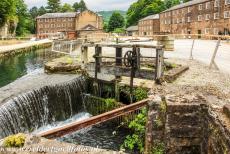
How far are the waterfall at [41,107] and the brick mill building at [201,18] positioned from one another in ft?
121

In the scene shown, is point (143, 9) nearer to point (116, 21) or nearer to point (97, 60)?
point (116, 21)

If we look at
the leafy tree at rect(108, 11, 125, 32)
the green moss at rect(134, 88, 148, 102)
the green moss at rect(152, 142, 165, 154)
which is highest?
the leafy tree at rect(108, 11, 125, 32)

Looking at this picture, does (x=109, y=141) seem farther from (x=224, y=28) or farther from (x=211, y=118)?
(x=224, y=28)

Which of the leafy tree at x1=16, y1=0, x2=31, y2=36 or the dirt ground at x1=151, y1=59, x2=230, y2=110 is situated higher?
the leafy tree at x1=16, y1=0, x2=31, y2=36

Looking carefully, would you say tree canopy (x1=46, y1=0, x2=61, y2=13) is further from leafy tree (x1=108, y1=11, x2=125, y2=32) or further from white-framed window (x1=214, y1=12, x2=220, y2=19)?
white-framed window (x1=214, y1=12, x2=220, y2=19)

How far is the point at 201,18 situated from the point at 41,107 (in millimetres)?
47031

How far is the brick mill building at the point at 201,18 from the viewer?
46.0m

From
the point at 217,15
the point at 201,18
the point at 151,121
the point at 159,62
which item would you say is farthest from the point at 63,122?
the point at 201,18

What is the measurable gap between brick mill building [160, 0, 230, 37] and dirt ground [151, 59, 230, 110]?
118 feet

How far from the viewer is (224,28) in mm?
45500

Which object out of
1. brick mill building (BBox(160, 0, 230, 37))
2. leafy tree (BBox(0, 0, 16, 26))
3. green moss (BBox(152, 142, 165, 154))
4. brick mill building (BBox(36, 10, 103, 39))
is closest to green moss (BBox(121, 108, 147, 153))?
green moss (BBox(152, 142, 165, 154))

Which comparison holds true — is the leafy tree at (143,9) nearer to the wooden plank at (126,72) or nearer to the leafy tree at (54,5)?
the leafy tree at (54,5)

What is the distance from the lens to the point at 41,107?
12.1 metres

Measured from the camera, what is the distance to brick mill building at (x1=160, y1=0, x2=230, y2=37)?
45969mm
